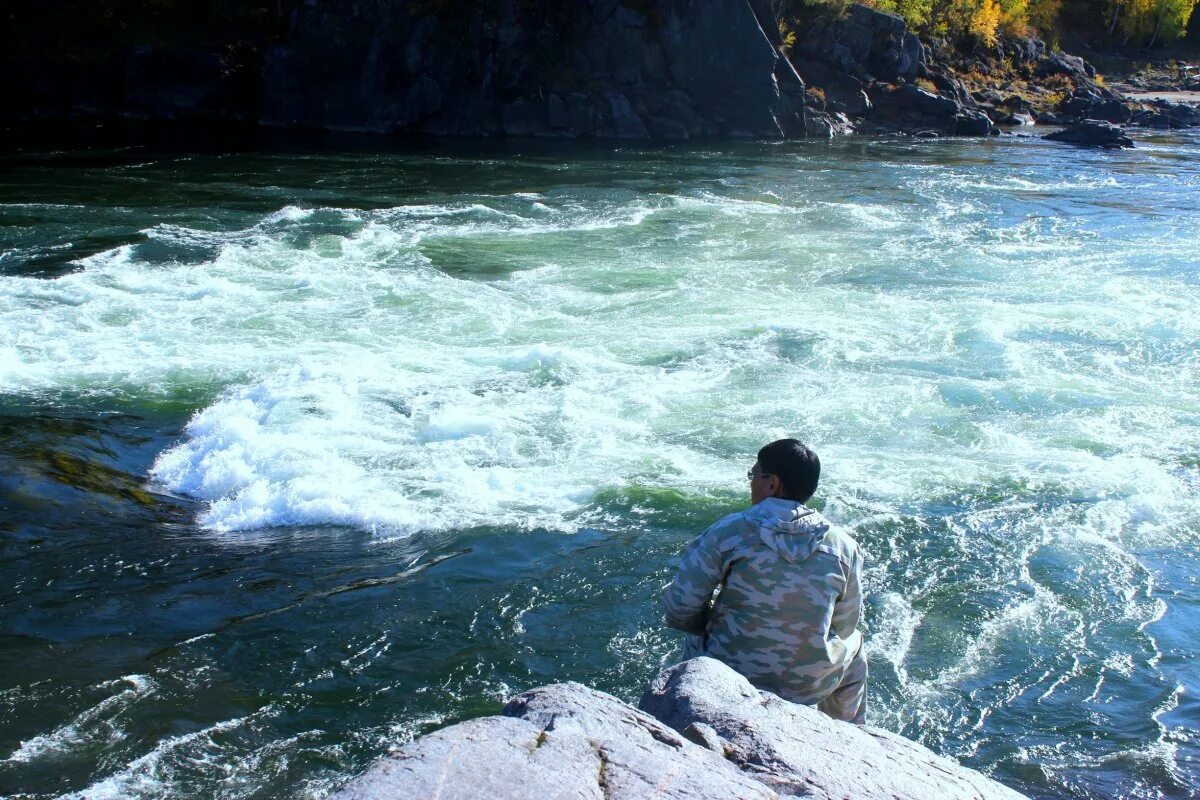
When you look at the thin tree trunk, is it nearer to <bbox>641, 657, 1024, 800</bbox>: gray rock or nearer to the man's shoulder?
the man's shoulder

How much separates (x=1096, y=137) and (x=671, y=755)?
41.5m

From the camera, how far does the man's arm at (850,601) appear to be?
439cm

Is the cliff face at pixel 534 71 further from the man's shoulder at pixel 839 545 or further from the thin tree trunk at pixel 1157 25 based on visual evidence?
→ the thin tree trunk at pixel 1157 25

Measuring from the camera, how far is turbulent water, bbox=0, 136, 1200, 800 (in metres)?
5.53

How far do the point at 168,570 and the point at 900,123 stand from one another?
134 ft

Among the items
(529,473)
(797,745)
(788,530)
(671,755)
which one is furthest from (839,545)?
(529,473)

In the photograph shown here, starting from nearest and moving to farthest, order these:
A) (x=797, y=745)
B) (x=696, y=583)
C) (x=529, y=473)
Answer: (x=797, y=745)
(x=696, y=583)
(x=529, y=473)

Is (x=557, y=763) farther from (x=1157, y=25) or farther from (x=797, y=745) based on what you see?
(x=1157, y=25)

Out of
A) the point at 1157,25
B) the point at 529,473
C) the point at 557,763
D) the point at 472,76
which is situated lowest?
the point at 529,473

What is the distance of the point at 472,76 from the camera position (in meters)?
38.1

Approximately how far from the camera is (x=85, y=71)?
38.2 m

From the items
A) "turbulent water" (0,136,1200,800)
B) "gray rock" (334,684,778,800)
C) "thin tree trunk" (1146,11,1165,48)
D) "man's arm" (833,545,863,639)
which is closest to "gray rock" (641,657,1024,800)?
"gray rock" (334,684,778,800)

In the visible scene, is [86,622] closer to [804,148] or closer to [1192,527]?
[1192,527]

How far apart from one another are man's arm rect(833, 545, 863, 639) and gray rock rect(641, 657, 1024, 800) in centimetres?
45
